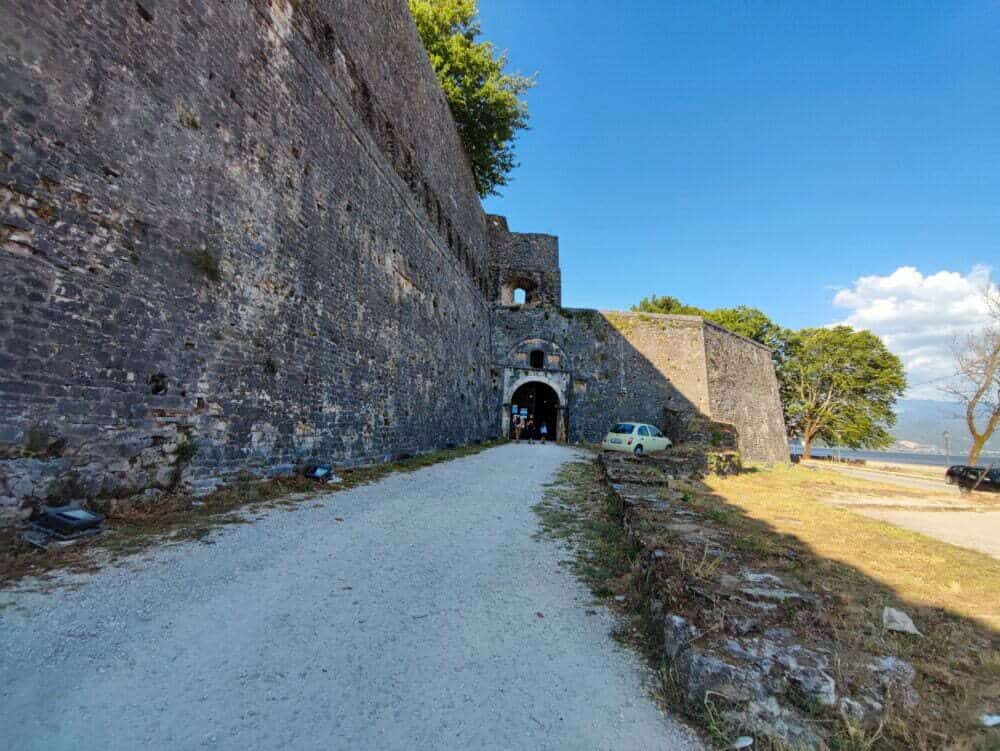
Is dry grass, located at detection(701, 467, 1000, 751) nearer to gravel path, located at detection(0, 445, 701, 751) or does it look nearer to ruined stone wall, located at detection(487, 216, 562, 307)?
gravel path, located at detection(0, 445, 701, 751)

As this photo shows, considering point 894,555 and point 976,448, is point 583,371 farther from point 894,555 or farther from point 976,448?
point 976,448

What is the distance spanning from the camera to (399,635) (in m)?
2.75

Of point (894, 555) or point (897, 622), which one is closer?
point (897, 622)

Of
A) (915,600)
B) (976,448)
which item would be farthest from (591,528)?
(976,448)

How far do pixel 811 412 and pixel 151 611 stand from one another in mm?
42667

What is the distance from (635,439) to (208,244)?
44.0ft

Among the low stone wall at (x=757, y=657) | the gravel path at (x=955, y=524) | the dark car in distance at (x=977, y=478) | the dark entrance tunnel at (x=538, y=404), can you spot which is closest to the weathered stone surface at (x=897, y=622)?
the low stone wall at (x=757, y=657)

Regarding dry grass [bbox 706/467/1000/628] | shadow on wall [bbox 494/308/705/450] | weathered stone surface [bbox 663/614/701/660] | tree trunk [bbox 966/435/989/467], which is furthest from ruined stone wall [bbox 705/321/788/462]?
weathered stone surface [bbox 663/614/701/660]

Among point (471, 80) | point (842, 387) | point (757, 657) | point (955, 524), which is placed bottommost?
point (955, 524)

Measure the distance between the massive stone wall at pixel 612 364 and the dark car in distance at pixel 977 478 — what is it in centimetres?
880

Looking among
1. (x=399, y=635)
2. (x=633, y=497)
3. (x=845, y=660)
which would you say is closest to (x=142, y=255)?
(x=399, y=635)

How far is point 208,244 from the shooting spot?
616 centimetres

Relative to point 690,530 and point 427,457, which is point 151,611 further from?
point 427,457

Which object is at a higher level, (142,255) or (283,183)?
(283,183)
